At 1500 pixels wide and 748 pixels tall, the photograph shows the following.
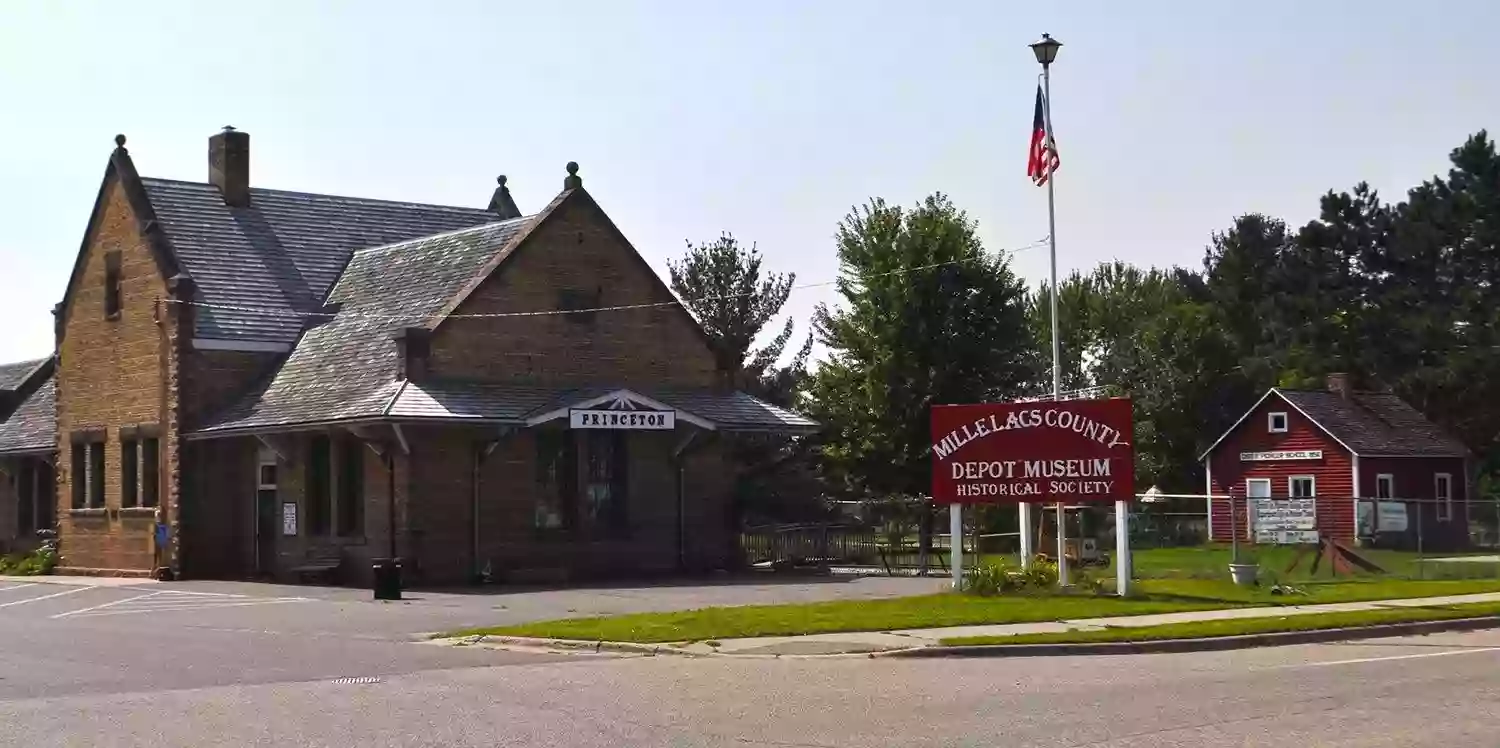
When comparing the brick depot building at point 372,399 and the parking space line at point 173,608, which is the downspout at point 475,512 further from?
the parking space line at point 173,608

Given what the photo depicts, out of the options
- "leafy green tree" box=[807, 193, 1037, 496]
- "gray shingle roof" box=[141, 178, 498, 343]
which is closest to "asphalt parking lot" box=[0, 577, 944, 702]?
"gray shingle roof" box=[141, 178, 498, 343]

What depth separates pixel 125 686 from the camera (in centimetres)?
1739

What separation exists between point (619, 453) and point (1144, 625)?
58.1 feet

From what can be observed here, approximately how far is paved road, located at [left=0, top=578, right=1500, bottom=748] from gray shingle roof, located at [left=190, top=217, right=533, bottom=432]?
48.8 ft

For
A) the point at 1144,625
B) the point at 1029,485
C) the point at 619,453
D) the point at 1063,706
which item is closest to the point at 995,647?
the point at 1144,625

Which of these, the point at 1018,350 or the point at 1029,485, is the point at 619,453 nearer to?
the point at 1029,485

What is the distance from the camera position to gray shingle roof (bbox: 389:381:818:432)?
116 feet

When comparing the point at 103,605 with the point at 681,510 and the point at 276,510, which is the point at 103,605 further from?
the point at 681,510

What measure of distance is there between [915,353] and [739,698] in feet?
147

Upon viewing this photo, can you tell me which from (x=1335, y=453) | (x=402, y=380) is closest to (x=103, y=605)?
(x=402, y=380)

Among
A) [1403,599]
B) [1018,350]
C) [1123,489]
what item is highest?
[1018,350]

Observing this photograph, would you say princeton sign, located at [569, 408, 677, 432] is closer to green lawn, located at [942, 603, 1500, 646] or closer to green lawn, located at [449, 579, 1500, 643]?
green lawn, located at [449, 579, 1500, 643]

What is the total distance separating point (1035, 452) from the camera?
1144 inches

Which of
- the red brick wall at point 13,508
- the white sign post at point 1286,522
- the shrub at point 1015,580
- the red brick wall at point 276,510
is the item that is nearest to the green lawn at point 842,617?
the shrub at point 1015,580
